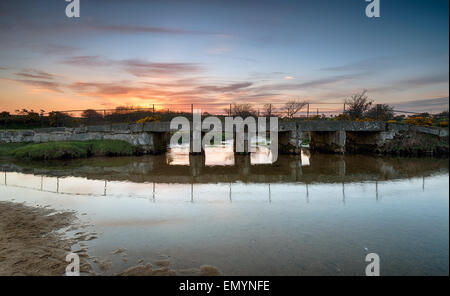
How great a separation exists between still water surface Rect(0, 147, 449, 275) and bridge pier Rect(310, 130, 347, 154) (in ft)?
25.2

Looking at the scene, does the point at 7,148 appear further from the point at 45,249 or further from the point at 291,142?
the point at 291,142

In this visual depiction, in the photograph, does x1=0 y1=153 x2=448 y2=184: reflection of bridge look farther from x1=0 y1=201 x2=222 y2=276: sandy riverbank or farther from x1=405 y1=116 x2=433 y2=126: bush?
x1=405 y1=116 x2=433 y2=126: bush

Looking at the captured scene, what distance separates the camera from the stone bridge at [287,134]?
1995 centimetres

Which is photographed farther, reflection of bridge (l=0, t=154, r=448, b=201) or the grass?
the grass

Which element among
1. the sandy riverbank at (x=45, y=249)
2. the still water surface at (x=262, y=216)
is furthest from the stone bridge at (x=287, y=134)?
the sandy riverbank at (x=45, y=249)

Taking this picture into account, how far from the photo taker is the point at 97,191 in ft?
30.7

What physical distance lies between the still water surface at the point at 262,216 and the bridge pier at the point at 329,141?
303 inches

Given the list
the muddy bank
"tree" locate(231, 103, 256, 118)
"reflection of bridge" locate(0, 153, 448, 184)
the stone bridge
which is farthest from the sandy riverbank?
"tree" locate(231, 103, 256, 118)

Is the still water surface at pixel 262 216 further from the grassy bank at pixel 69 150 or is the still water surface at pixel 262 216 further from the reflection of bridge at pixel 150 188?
the grassy bank at pixel 69 150

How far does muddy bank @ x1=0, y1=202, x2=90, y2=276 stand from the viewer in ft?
13.5

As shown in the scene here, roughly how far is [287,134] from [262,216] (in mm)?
14904

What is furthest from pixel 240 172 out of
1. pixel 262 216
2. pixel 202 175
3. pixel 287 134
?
pixel 287 134
